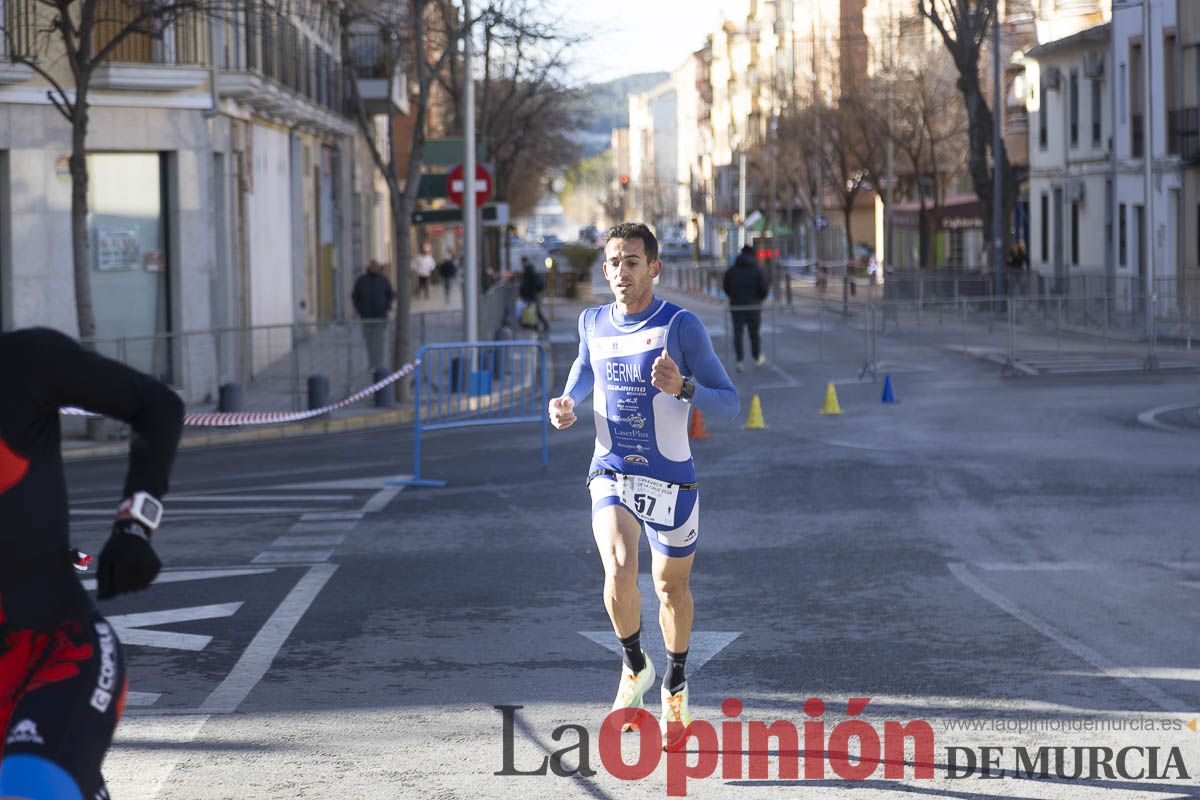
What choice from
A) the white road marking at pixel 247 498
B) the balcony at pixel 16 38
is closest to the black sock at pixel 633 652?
the white road marking at pixel 247 498

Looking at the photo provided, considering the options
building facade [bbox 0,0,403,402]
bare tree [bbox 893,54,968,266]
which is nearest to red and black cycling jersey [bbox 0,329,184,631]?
building facade [bbox 0,0,403,402]

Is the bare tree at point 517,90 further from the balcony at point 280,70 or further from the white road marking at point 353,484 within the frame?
the white road marking at point 353,484

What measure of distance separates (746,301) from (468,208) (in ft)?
16.0

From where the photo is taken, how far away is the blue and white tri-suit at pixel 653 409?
6.82 metres

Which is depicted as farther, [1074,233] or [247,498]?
[1074,233]

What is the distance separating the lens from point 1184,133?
144 feet

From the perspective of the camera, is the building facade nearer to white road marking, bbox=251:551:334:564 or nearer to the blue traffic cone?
the blue traffic cone

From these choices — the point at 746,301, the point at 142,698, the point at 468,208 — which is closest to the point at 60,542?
the point at 142,698

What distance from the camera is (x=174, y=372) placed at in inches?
847

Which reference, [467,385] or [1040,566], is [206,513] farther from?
[1040,566]

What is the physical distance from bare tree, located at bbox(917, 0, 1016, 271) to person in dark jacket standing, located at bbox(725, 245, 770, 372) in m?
15.6

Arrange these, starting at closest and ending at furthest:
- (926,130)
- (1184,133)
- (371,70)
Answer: (1184,133) → (371,70) → (926,130)

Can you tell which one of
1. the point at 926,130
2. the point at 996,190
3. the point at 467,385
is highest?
the point at 926,130

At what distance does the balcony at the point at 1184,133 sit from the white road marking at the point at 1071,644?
34.7m
